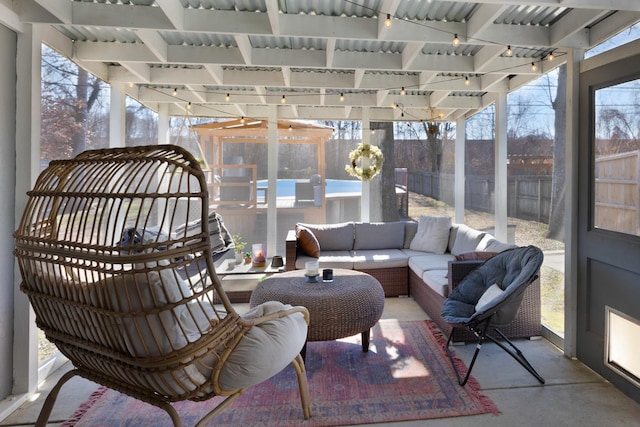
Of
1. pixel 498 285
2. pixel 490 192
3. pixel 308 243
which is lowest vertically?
pixel 498 285

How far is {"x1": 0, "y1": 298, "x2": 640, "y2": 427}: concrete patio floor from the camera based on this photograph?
6.85 ft

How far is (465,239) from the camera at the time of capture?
4.25m

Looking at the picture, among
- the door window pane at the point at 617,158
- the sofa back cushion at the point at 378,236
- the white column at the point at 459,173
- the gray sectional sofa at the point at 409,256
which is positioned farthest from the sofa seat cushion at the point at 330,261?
the door window pane at the point at 617,158

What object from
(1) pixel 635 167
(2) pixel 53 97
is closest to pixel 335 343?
(1) pixel 635 167

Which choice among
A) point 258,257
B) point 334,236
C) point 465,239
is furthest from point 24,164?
point 465,239

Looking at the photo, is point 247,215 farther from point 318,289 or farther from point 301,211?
point 318,289

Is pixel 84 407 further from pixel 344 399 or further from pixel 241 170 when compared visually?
pixel 241 170

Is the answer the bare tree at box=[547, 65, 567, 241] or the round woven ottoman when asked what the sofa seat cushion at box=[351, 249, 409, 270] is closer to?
the round woven ottoman

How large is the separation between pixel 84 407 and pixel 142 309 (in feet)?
4.68

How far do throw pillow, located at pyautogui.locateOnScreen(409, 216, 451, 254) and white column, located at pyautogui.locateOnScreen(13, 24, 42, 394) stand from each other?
4.02m

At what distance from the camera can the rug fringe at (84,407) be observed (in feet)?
6.88

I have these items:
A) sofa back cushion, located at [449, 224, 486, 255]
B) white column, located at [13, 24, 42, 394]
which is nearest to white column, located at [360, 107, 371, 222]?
sofa back cushion, located at [449, 224, 486, 255]

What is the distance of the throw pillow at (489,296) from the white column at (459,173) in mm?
2808

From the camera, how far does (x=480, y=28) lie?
2666 millimetres
